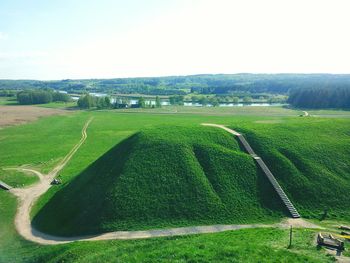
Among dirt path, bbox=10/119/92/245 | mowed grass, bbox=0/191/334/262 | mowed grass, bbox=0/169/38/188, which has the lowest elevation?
mowed grass, bbox=0/169/38/188

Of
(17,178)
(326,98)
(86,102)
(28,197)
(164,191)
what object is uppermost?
(164,191)

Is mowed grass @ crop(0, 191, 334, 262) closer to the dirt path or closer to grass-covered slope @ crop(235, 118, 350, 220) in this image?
the dirt path

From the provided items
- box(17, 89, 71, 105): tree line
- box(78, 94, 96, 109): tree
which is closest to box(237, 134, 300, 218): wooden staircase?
box(78, 94, 96, 109): tree

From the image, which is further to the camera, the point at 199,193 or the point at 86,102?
the point at 86,102

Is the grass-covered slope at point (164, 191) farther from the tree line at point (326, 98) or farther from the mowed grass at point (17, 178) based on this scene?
the tree line at point (326, 98)

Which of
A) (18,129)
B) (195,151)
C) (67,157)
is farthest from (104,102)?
(195,151)

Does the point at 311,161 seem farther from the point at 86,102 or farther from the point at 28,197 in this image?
the point at 86,102

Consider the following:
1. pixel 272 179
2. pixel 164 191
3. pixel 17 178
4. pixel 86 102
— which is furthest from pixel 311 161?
pixel 86 102

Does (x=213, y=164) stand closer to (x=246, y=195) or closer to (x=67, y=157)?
(x=246, y=195)
